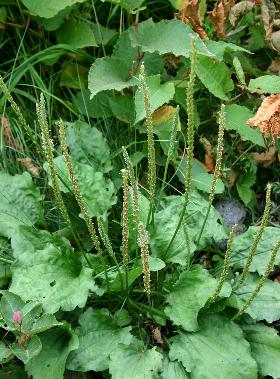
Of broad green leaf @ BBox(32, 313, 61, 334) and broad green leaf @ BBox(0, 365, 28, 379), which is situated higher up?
broad green leaf @ BBox(32, 313, 61, 334)

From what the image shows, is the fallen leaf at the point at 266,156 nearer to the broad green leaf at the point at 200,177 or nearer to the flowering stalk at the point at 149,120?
the broad green leaf at the point at 200,177

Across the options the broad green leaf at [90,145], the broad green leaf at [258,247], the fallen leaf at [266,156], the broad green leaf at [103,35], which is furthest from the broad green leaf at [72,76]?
the broad green leaf at [258,247]

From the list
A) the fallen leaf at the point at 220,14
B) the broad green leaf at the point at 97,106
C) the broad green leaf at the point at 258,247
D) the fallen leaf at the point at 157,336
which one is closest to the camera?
the fallen leaf at the point at 157,336

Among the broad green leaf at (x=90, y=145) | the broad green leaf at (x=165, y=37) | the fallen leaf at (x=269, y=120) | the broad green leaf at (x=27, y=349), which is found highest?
the broad green leaf at (x=165, y=37)

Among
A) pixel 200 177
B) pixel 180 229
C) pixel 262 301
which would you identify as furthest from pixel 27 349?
pixel 200 177

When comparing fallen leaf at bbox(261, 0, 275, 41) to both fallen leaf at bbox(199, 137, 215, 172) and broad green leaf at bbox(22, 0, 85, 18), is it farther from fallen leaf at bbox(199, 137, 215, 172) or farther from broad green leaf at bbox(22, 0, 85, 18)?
broad green leaf at bbox(22, 0, 85, 18)

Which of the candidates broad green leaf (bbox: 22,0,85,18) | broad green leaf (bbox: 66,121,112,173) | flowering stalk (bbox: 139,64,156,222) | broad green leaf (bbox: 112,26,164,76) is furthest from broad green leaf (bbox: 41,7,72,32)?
flowering stalk (bbox: 139,64,156,222)
